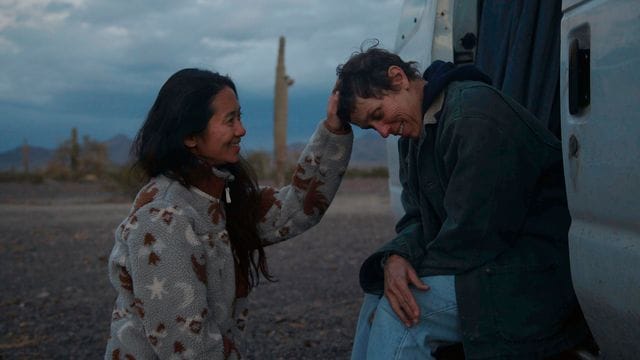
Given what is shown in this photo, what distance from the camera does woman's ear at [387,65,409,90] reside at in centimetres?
274

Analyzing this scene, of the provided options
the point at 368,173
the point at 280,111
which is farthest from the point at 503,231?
the point at 368,173

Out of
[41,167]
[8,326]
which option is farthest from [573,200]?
[41,167]

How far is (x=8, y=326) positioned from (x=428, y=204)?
12.9ft

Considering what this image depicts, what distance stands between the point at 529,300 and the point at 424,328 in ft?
1.03

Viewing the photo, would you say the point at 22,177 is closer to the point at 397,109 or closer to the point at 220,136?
the point at 220,136

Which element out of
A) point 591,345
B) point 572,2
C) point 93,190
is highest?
point 572,2

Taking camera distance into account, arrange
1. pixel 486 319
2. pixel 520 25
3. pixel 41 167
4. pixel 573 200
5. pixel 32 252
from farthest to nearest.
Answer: pixel 41 167
pixel 32 252
pixel 520 25
pixel 486 319
pixel 573 200

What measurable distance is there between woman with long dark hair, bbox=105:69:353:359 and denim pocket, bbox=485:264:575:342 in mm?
845

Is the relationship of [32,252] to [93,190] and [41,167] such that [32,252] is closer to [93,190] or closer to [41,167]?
[93,190]

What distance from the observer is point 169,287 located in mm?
2492

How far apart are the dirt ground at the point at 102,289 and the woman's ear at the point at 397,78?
2330 millimetres

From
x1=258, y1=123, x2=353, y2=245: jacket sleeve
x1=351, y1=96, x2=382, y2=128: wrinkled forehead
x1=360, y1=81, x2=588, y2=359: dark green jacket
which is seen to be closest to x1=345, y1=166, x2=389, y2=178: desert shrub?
x1=258, y1=123, x2=353, y2=245: jacket sleeve

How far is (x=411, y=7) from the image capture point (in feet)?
15.3

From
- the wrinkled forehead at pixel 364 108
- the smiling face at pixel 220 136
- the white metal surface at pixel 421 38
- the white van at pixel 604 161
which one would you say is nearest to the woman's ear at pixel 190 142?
the smiling face at pixel 220 136
